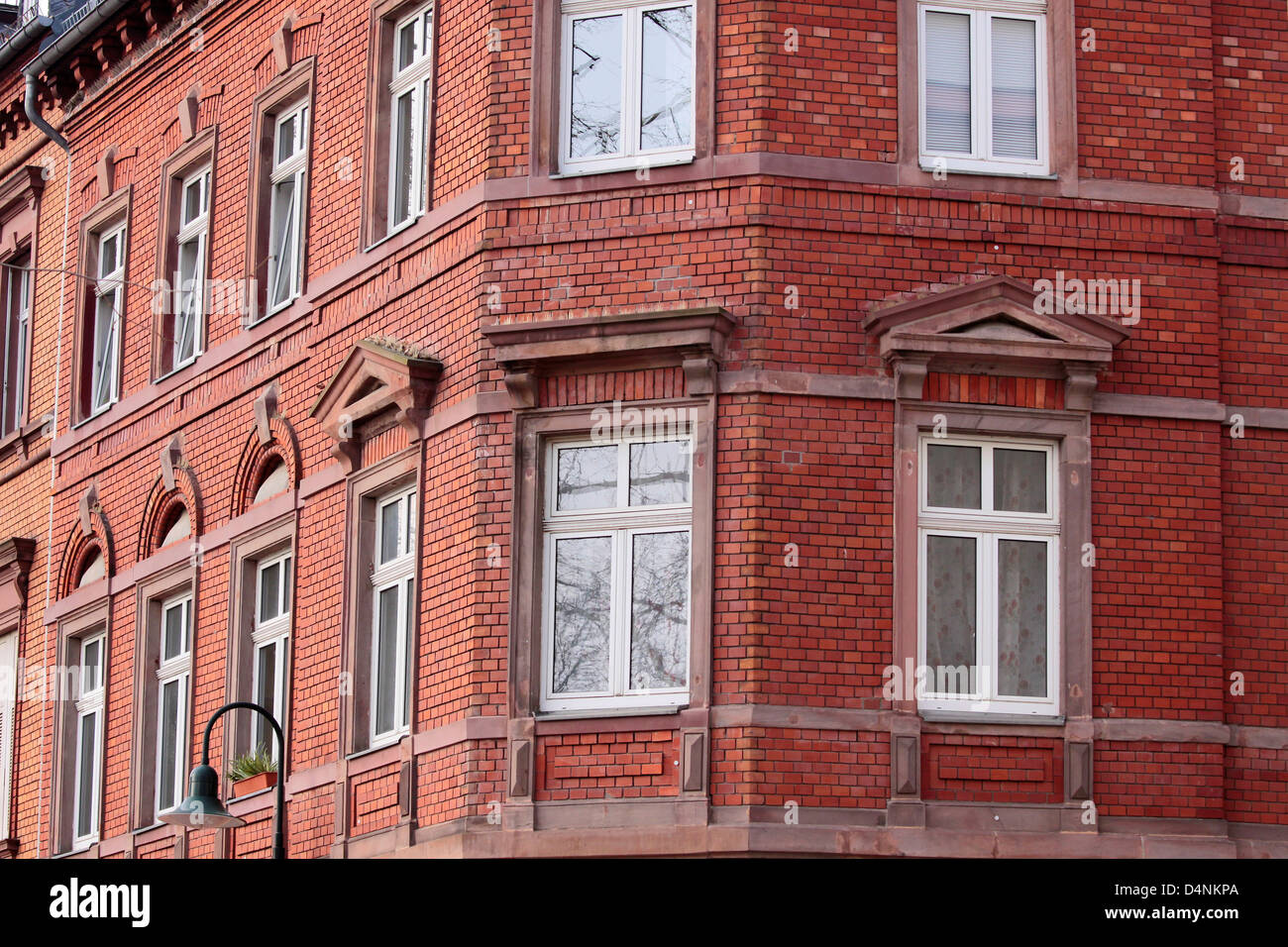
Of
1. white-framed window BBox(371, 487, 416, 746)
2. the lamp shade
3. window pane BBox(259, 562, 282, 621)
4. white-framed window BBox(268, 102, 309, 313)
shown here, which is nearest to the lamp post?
the lamp shade

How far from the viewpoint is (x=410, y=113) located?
22594 mm

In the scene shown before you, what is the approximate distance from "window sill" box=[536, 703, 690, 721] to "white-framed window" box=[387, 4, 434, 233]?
13.8 ft

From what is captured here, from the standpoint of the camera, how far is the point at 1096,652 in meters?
19.9

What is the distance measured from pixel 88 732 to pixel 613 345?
9543 millimetres

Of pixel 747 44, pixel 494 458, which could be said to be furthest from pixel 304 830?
pixel 747 44

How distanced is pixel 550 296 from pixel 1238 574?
204 inches

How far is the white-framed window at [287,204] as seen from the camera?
2412cm

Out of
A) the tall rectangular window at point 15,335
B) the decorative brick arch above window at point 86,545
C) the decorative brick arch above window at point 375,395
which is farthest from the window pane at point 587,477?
the tall rectangular window at point 15,335

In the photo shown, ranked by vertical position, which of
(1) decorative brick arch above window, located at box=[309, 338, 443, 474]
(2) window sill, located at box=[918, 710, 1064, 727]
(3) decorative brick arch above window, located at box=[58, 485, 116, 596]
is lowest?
(2) window sill, located at box=[918, 710, 1064, 727]

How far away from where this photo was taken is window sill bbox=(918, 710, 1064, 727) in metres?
19.6

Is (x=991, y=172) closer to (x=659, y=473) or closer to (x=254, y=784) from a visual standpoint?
(x=659, y=473)

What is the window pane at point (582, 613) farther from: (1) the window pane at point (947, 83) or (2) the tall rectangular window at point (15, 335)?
(2) the tall rectangular window at point (15, 335)

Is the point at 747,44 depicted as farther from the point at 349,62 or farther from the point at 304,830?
the point at 304,830

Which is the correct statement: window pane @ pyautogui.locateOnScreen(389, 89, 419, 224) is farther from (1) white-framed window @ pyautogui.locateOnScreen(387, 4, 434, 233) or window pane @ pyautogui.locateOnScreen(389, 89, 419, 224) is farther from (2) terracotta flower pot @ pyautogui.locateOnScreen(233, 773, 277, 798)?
(2) terracotta flower pot @ pyautogui.locateOnScreen(233, 773, 277, 798)
